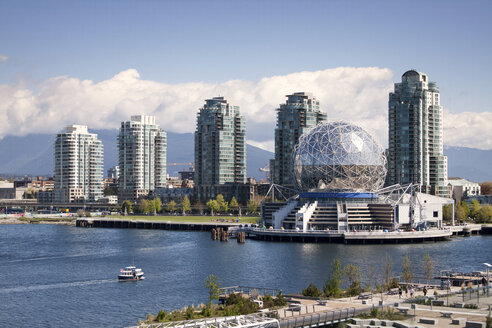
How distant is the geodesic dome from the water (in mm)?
27532

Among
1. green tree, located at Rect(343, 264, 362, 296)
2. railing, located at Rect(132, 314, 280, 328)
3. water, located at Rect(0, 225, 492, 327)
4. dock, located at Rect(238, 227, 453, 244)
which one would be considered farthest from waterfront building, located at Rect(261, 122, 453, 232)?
railing, located at Rect(132, 314, 280, 328)

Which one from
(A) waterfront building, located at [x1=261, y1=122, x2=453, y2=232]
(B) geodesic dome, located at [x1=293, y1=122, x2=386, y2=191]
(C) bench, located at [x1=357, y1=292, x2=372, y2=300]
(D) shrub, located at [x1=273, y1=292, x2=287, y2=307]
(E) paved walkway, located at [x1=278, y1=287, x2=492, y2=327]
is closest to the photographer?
(E) paved walkway, located at [x1=278, y1=287, x2=492, y2=327]

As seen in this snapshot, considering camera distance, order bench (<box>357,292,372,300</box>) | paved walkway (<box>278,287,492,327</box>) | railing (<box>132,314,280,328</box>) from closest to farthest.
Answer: railing (<box>132,314,280,328</box>)
paved walkway (<box>278,287,492,327</box>)
bench (<box>357,292,372,300</box>)

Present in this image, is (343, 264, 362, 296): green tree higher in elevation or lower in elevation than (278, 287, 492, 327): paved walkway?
higher

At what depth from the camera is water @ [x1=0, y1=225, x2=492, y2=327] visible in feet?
259

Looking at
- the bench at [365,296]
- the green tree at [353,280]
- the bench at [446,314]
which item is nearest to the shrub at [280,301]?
the bench at [365,296]

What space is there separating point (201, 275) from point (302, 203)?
3179 inches

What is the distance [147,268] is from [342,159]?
3031 inches

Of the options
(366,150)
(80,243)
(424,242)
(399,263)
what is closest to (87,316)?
(399,263)

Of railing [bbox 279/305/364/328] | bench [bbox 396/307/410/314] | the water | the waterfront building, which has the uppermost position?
the waterfront building

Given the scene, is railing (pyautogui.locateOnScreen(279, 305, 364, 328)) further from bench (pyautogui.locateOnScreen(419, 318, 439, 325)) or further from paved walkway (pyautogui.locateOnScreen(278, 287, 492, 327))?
bench (pyautogui.locateOnScreen(419, 318, 439, 325))

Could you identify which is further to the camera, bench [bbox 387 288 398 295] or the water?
the water

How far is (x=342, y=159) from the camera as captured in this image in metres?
178

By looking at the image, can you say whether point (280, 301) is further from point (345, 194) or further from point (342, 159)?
point (342, 159)
